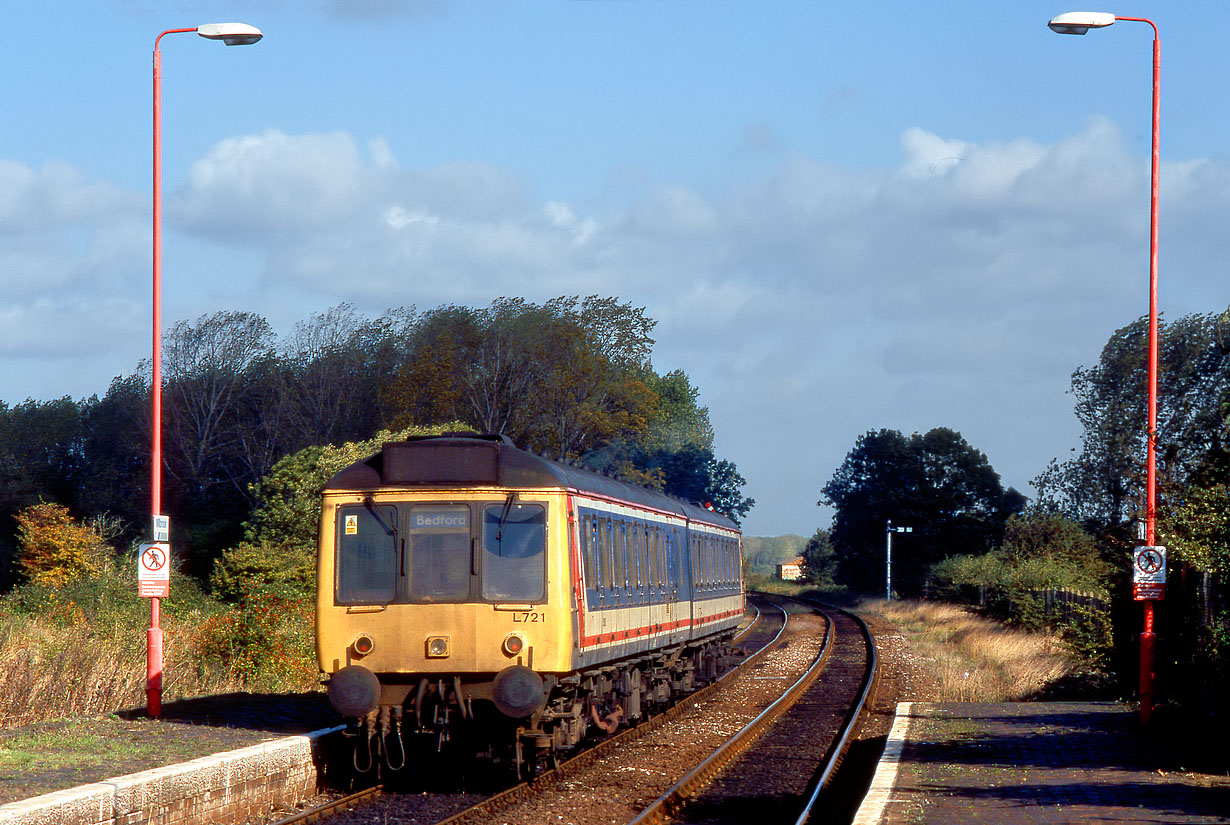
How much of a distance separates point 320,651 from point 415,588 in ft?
3.36

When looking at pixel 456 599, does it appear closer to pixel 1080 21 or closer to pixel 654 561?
pixel 654 561

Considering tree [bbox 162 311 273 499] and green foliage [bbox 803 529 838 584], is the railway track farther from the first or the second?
green foliage [bbox 803 529 838 584]

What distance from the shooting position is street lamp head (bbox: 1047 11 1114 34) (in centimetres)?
1514

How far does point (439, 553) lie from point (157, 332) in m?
5.77

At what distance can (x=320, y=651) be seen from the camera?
1285 cm

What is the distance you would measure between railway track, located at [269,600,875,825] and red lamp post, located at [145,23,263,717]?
12.0ft

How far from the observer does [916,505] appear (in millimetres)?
75688

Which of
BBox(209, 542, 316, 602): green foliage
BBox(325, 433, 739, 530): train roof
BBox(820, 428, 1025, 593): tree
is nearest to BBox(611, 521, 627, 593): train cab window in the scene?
BBox(325, 433, 739, 530): train roof

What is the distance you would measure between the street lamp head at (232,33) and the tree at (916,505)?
198 ft

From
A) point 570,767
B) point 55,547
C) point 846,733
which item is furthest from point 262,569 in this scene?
point 570,767

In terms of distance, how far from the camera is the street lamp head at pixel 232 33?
1562cm

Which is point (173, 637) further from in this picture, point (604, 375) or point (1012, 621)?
point (604, 375)

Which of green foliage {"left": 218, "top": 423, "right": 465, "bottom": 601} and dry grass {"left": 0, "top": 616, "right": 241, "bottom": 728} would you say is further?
green foliage {"left": 218, "top": 423, "right": 465, "bottom": 601}

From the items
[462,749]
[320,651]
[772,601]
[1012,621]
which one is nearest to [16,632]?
[462,749]
